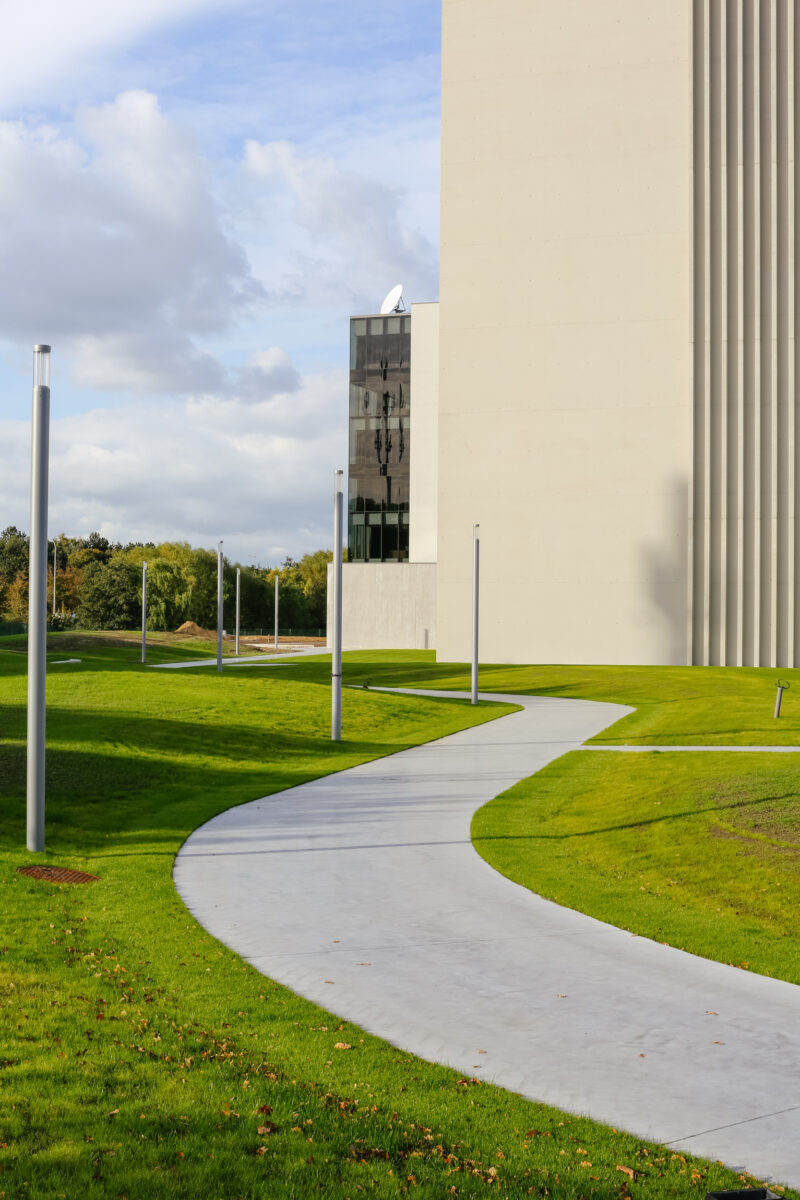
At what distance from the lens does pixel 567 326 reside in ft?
181

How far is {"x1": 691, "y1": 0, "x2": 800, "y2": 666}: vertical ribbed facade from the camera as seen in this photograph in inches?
2053

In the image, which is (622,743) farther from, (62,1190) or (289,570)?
(289,570)

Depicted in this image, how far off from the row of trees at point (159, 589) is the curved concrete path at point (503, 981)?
78662mm

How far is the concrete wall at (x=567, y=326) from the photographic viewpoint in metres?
54.0

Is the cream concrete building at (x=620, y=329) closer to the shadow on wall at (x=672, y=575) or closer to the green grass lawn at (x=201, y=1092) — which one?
the shadow on wall at (x=672, y=575)

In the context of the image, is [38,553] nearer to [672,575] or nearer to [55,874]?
[55,874]

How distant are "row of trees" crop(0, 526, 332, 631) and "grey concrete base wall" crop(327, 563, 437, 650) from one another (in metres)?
25.1

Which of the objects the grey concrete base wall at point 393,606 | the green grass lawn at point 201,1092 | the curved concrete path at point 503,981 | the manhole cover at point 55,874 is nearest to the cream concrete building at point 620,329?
the grey concrete base wall at point 393,606

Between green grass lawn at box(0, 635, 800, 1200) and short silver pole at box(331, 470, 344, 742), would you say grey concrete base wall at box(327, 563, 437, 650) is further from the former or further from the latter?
green grass lawn at box(0, 635, 800, 1200)

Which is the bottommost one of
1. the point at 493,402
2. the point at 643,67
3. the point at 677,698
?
the point at 677,698

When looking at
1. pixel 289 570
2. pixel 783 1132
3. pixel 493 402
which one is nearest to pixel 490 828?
pixel 783 1132

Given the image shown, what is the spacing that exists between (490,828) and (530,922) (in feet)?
14.9

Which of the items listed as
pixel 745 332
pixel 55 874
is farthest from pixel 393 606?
pixel 55 874

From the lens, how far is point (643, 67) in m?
54.3
